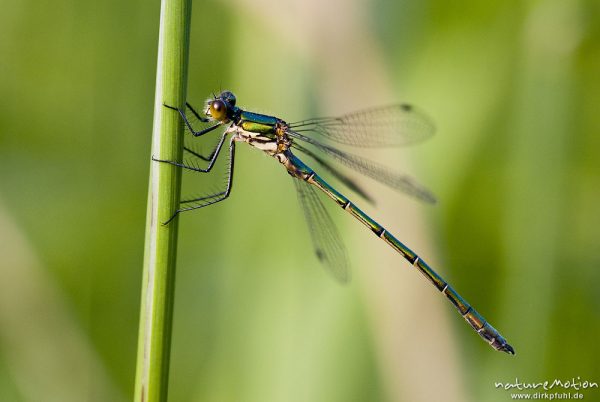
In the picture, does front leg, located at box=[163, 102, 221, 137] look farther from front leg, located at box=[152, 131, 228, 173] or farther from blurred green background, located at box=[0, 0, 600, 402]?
blurred green background, located at box=[0, 0, 600, 402]

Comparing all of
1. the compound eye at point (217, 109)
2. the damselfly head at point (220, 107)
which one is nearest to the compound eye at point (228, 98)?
the damselfly head at point (220, 107)

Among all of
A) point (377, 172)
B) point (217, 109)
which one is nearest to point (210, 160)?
point (217, 109)

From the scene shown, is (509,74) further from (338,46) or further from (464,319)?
(464,319)

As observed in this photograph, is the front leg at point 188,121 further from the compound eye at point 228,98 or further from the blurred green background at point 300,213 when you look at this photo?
the blurred green background at point 300,213

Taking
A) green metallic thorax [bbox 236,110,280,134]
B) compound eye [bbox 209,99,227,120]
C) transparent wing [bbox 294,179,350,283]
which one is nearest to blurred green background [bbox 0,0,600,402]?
transparent wing [bbox 294,179,350,283]

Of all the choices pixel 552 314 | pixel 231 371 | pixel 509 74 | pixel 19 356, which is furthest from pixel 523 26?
pixel 19 356
